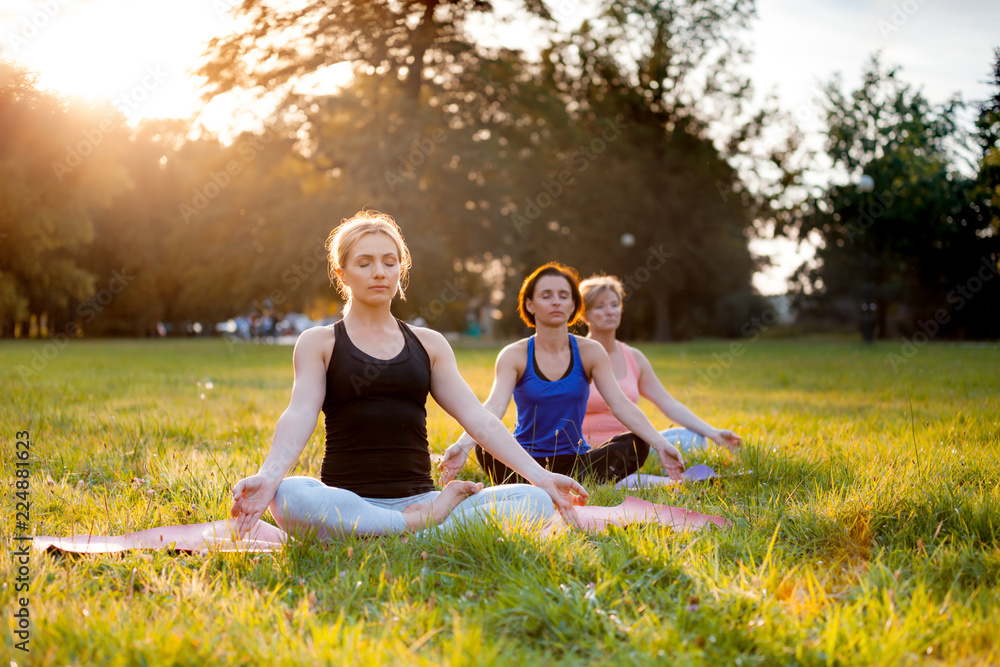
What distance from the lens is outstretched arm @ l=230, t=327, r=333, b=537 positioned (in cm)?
304

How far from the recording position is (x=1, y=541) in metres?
3.14

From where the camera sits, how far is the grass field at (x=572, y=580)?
219 centimetres

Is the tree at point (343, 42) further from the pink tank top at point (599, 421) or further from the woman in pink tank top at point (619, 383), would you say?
the pink tank top at point (599, 421)

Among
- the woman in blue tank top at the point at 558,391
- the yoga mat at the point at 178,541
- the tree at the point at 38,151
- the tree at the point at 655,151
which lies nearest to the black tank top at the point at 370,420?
the yoga mat at the point at 178,541

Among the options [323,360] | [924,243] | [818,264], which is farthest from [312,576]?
[818,264]

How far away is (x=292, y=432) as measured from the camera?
10.7 feet

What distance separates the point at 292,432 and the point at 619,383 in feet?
10.7

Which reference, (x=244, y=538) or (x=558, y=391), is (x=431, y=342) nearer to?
(x=244, y=538)

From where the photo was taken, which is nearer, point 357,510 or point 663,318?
point 357,510

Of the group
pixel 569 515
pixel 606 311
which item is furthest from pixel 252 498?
pixel 606 311

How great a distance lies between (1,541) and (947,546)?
3916mm

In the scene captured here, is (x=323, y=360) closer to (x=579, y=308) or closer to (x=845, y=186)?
(x=579, y=308)

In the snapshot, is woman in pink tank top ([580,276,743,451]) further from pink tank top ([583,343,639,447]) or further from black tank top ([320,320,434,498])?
black tank top ([320,320,434,498])

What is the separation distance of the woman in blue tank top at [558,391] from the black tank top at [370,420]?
1.25 m
